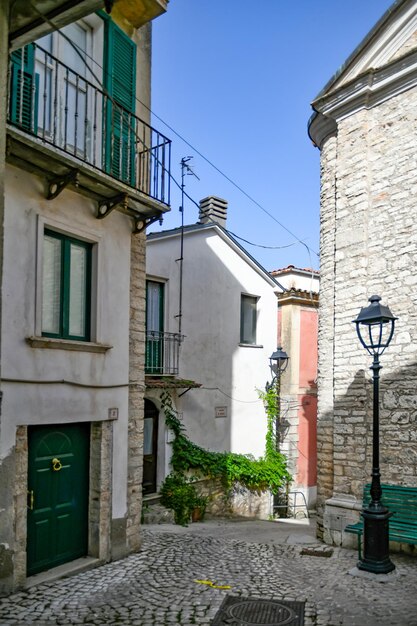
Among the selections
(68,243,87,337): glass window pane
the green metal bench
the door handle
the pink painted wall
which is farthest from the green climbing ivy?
the door handle

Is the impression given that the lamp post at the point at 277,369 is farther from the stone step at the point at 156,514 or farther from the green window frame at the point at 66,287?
the green window frame at the point at 66,287

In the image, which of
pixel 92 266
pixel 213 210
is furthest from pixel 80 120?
pixel 213 210

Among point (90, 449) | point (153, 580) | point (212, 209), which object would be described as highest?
point (212, 209)

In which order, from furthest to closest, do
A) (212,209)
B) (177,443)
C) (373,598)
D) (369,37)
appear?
(212,209) → (177,443) → (369,37) → (373,598)

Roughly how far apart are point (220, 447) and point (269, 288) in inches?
196

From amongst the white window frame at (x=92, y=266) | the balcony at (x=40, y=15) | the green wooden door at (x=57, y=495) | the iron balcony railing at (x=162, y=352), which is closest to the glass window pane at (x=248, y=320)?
the iron balcony railing at (x=162, y=352)

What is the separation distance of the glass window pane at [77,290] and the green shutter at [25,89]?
1.60 meters

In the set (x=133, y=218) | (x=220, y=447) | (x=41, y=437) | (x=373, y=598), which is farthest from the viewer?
(x=220, y=447)

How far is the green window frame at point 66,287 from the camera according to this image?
6.71 meters

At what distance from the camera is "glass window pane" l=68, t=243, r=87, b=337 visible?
7078 millimetres

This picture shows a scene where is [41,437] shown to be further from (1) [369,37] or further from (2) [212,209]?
A: (2) [212,209]

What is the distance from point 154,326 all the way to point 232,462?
4134 mm

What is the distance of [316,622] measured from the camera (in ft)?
17.9

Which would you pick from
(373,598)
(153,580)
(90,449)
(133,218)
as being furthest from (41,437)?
(373,598)
